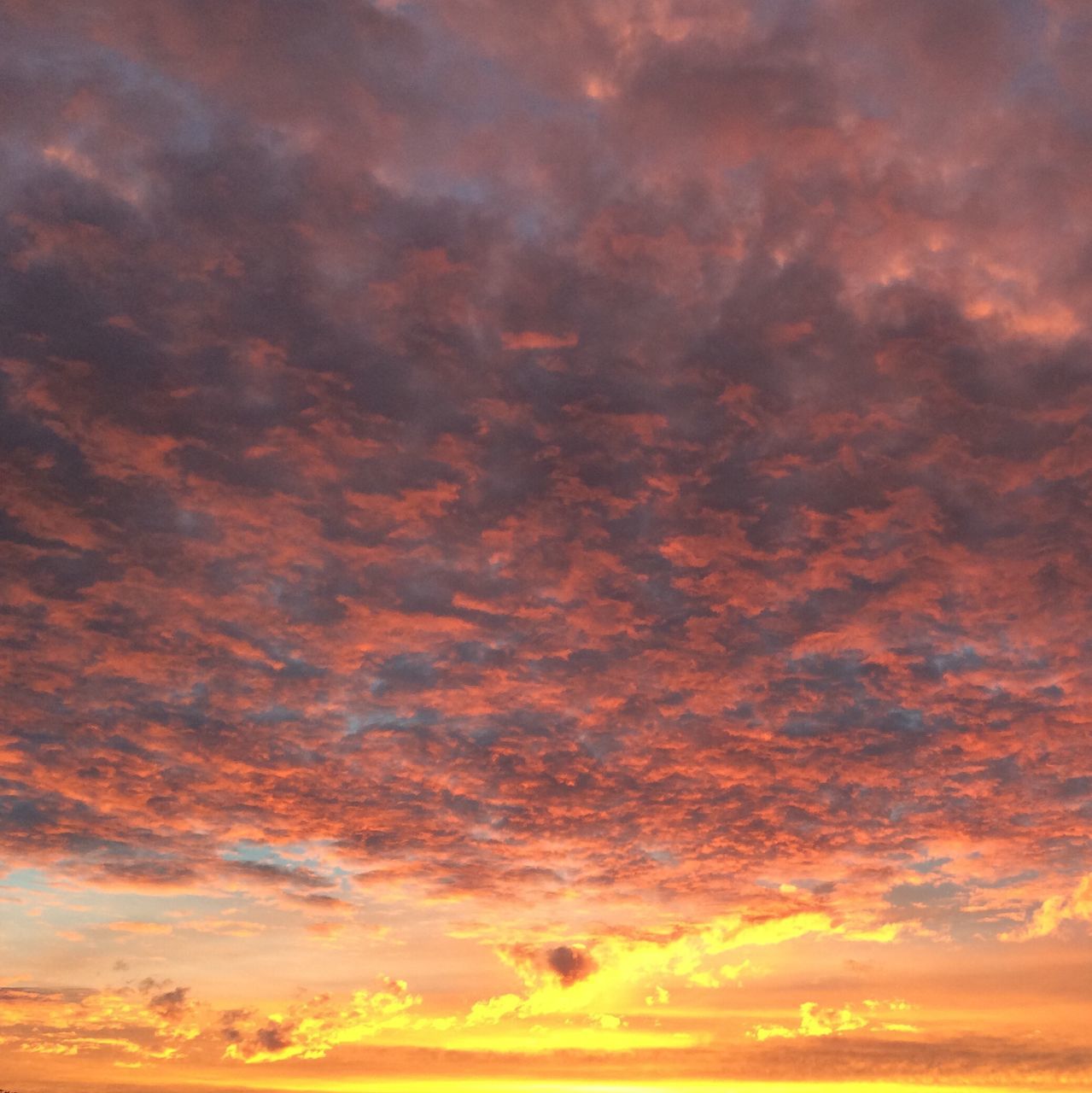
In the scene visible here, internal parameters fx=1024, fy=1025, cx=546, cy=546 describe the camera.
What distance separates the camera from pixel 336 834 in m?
56.7

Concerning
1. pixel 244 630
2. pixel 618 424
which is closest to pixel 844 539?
pixel 618 424

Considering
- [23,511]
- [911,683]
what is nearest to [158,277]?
[23,511]

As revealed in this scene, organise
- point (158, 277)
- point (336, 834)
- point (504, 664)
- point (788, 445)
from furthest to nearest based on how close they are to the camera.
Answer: point (336, 834), point (504, 664), point (788, 445), point (158, 277)

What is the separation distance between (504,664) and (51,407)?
20377mm

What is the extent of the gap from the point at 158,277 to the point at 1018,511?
27.3 m

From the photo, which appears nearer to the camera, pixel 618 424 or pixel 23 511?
pixel 618 424

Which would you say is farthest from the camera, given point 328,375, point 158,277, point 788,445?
point 788,445

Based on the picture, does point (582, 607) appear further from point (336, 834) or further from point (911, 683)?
point (336, 834)

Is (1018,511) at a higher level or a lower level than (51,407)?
lower

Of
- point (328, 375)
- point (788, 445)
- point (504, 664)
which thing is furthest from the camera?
point (504, 664)

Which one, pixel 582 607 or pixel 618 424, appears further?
pixel 582 607

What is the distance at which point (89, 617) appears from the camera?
131 ft

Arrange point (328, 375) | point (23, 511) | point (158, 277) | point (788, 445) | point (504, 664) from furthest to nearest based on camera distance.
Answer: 1. point (504, 664)
2. point (23, 511)
3. point (788, 445)
4. point (328, 375)
5. point (158, 277)

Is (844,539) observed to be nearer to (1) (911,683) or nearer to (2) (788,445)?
(2) (788,445)
